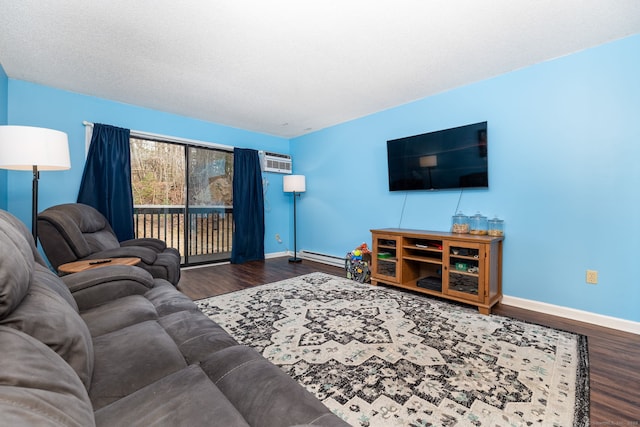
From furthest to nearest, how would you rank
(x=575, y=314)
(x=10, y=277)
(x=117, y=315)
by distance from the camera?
1. (x=575, y=314)
2. (x=117, y=315)
3. (x=10, y=277)

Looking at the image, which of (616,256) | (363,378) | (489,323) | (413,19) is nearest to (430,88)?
(413,19)

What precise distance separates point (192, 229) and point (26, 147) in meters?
2.51

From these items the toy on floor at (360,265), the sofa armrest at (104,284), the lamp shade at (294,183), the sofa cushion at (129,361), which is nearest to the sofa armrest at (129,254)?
the sofa armrest at (104,284)

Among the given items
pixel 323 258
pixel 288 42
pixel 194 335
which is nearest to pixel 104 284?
pixel 194 335

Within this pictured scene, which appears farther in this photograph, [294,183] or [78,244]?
[294,183]

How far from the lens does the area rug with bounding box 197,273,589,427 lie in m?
1.31

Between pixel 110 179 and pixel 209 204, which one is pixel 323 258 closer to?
pixel 209 204

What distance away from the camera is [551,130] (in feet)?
8.11

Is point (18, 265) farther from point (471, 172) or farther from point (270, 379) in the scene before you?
point (471, 172)

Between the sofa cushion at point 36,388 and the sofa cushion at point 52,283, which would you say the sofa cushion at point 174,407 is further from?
the sofa cushion at point 52,283

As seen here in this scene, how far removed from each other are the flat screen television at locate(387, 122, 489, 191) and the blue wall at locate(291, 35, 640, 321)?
0.41ft

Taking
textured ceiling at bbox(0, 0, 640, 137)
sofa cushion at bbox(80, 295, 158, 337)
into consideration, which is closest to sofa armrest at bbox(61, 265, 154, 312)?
sofa cushion at bbox(80, 295, 158, 337)

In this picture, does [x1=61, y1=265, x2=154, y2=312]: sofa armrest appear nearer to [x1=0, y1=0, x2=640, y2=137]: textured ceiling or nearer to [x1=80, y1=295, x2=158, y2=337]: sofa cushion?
[x1=80, y1=295, x2=158, y2=337]: sofa cushion

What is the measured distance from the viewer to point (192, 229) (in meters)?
4.36
